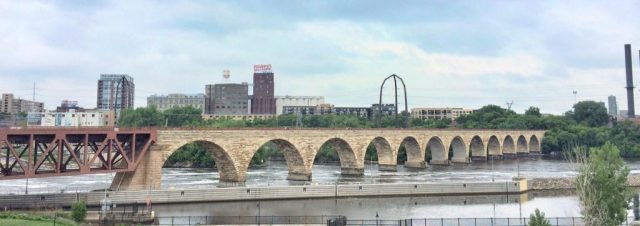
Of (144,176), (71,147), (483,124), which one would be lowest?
(144,176)

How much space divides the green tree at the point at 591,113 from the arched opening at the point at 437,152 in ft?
293

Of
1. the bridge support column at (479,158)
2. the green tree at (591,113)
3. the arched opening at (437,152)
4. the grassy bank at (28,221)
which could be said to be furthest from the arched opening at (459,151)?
the grassy bank at (28,221)

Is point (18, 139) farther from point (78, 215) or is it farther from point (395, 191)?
point (395, 191)

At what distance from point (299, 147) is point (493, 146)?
83.4 meters

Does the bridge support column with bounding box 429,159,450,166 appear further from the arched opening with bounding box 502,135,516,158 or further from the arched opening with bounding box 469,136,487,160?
the arched opening with bounding box 502,135,516,158

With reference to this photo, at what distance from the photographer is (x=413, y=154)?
101250 millimetres

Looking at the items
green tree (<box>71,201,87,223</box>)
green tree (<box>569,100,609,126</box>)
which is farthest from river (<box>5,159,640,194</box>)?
green tree (<box>569,100,609,126</box>)

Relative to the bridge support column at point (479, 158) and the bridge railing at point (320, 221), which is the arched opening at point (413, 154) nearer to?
the bridge support column at point (479, 158)

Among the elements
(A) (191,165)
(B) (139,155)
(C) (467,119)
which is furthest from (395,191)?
(C) (467,119)

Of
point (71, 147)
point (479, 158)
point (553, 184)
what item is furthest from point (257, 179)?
point (479, 158)

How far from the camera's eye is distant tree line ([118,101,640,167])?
123000 mm

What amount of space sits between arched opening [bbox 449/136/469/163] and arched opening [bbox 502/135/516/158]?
28259mm

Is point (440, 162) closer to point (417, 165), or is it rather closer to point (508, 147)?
point (417, 165)

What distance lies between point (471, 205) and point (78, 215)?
112ft
